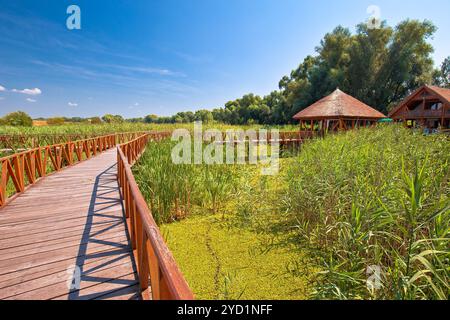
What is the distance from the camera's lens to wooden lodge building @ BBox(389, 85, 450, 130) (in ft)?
72.4

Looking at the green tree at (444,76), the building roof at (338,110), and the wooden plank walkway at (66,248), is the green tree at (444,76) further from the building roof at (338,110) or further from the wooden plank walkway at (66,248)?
the wooden plank walkway at (66,248)

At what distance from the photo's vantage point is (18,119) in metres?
41.8

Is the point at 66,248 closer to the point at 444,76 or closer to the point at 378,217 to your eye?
the point at 378,217

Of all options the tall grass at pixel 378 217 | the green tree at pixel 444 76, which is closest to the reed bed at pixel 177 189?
the tall grass at pixel 378 217

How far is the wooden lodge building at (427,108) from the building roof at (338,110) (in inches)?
271

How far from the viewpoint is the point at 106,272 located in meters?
2.35

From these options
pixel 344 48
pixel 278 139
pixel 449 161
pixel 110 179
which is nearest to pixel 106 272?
pixel 110 179

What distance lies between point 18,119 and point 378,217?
2243 inches

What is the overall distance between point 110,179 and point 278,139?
12.0 m

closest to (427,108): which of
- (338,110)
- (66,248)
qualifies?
(338,110)

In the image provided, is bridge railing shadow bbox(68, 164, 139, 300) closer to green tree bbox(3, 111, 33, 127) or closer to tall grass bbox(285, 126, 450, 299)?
tall grass bbox(285, 126, 450, 299)

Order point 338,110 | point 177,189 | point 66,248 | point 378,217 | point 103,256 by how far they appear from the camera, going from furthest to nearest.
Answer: point 338,110
point 177,189
point 378,217
point 66,248
point 103,256

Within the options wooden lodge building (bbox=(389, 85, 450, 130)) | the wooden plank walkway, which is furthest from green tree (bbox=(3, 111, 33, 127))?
wooden lodge building (bbox=(389, 85, 450, 130))

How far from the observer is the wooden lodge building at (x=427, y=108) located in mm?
22062
